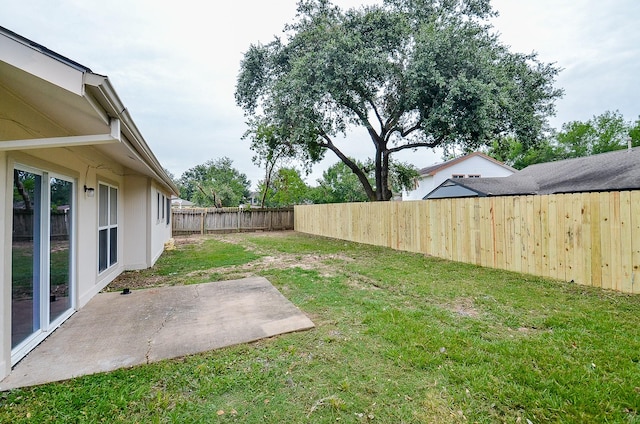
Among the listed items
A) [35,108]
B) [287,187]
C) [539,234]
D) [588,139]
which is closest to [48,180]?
[35,108]

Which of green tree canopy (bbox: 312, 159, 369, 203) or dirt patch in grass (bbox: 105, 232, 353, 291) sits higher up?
green tree canopy (bbox: 312, 159, 369, 203)

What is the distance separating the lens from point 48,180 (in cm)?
331

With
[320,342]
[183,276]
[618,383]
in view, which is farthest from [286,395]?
[183,276]

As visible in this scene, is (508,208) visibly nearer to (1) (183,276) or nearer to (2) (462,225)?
(2) (462,225)

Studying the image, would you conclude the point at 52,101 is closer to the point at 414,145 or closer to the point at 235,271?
the point at 235,271

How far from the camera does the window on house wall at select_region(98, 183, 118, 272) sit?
516 centimetres

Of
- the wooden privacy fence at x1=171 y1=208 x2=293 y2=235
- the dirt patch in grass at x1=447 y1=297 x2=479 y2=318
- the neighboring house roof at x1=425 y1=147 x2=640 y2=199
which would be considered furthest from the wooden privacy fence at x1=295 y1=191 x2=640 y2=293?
the wooden privacy fence at x1=171 y1=208 x2=293 y2=235

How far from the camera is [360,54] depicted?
902cm

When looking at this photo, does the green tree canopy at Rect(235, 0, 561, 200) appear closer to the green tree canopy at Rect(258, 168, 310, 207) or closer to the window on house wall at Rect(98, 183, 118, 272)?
the window on house wall at Rect(98, 183, 118, 272)

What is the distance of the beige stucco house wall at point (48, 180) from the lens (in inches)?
83.1

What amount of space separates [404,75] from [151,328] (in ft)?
29.9

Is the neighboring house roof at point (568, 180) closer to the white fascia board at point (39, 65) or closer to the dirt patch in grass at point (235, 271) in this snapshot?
the dirt patch in grass at point (235, 271)

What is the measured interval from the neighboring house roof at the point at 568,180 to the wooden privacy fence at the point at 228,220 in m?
9.04

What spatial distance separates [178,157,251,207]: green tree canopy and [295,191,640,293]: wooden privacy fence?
17.2 m
